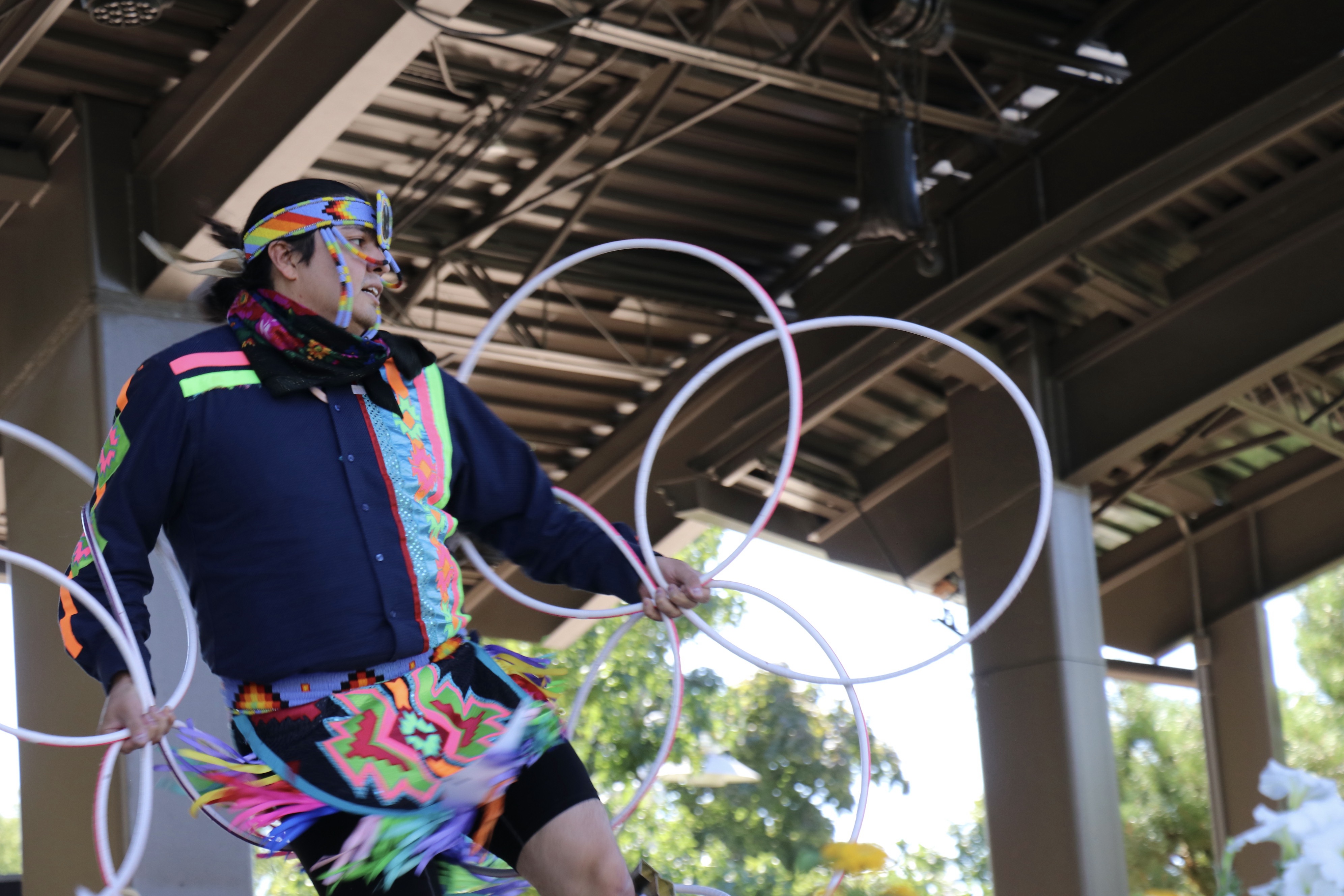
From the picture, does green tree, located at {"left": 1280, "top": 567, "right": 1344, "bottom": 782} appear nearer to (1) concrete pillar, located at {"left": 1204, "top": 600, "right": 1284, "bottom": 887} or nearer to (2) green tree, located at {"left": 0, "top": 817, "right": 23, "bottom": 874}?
(1) concrete pillar, located at {"left": 1204, "top": 600, "right": 1284, "bottom": 887}

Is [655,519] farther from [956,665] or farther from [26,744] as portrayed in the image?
[956,665]

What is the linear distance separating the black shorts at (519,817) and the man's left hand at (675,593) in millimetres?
265

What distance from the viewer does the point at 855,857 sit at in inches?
63.3

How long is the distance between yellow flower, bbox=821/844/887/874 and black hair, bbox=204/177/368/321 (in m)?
1.08

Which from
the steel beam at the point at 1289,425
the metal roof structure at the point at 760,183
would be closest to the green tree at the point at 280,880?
the metal roof structure at the point at 760,183

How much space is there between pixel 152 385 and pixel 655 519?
7.90 metres

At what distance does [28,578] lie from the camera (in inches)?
230

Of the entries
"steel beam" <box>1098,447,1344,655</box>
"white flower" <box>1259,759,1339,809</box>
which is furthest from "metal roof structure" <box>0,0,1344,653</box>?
"white flower" <box>1259,759,1339,809</box>

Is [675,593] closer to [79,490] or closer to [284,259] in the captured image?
[284,259]

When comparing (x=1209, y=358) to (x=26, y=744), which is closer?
(x=26, y=744)

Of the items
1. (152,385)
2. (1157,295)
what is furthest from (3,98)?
(1157,295)

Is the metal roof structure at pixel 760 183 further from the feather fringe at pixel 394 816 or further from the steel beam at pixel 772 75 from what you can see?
the feather fringe at pixel 394 816

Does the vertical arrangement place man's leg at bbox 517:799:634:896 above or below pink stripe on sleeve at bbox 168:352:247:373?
below

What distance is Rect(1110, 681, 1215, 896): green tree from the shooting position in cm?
1814
